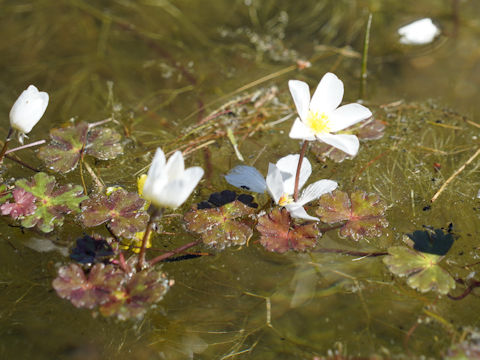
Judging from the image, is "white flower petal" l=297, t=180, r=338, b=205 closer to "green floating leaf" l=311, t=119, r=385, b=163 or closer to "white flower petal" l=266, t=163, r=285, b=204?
"white flower petal" l=266, t=163, r=285, b=204

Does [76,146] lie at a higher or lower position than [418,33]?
Answer: higher

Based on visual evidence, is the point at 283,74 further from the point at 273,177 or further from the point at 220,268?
the point at 220,268

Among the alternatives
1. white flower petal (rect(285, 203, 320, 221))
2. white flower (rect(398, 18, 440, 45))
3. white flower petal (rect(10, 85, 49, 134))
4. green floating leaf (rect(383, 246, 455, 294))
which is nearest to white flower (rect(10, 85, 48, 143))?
white flower petal (rect(10, 85, 49, 134))

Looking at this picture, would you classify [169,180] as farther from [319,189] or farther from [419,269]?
[419,269]

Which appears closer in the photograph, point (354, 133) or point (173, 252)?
point (173, 252)

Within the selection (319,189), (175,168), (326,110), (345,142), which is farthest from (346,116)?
(175,168)

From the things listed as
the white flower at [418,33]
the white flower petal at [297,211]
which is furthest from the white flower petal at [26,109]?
the white flower at [418,33]

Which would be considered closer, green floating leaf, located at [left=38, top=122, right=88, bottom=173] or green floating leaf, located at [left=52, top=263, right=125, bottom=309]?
green floating leaf, located at [left=52, top=263, right=125, bottom=309]
